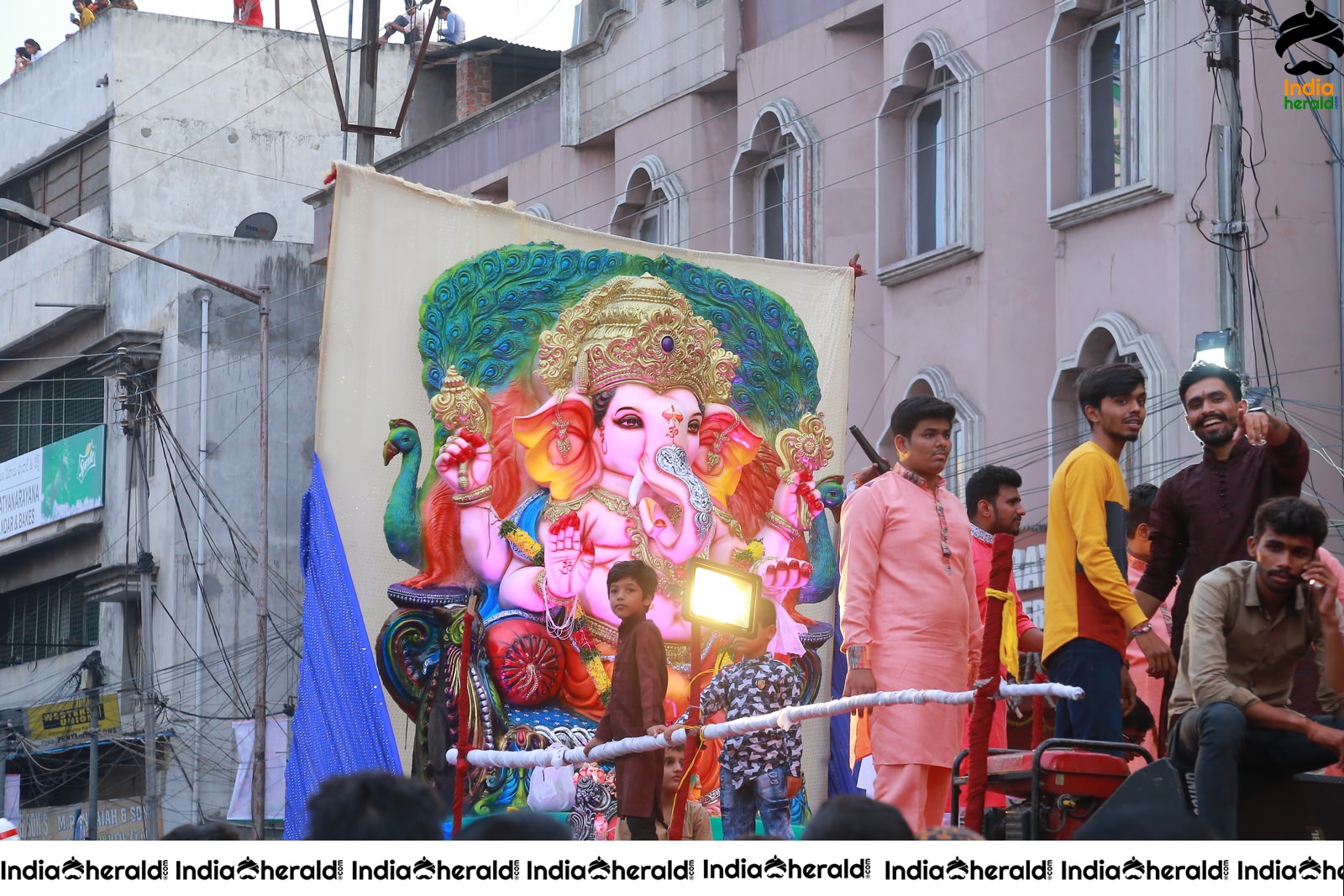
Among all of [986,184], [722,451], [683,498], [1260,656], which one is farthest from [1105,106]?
[1260,656]

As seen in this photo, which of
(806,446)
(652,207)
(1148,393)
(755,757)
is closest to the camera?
(755,757)

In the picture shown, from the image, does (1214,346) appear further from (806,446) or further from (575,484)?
(575,484)

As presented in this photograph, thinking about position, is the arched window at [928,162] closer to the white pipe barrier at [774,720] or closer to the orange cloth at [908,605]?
the orange cloth at [908,605]

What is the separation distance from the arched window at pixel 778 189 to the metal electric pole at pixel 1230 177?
5755 millimetres

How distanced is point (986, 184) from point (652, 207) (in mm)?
5252

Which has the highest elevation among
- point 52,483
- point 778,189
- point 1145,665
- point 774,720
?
point 778,189

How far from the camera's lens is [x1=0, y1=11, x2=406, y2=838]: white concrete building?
3150 cm

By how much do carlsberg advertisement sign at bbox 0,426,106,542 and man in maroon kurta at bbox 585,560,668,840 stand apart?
27.0 metres

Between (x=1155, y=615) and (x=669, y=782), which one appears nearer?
(x=669, y=782)

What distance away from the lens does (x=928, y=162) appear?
18750 millimetres

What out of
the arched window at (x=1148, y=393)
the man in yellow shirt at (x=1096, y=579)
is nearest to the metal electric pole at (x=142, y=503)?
the arched window at (x=1148, y=393)

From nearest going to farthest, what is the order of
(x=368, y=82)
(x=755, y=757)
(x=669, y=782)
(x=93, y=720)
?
1. (x=669, y=782)
2. (x=755, y=757)
3. (x=368, y=82)
4. (x=93, y=720)

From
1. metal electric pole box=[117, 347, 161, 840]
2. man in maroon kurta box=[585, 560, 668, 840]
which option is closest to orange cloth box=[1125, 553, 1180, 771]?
man in maroon kurta box=[585, 560, 668, 840]

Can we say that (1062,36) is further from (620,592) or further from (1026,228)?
(620,592)
